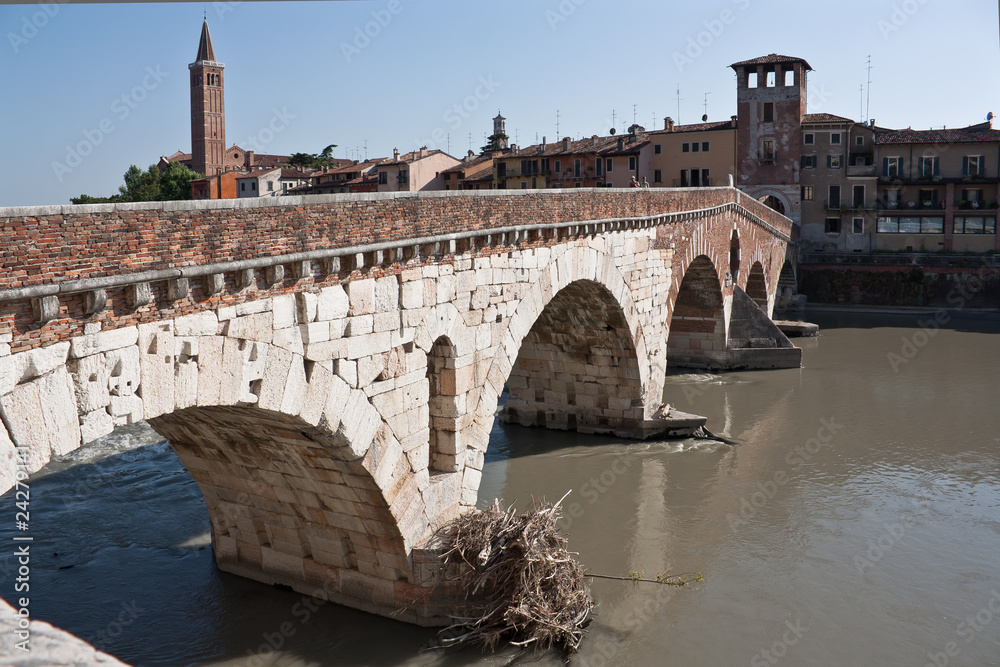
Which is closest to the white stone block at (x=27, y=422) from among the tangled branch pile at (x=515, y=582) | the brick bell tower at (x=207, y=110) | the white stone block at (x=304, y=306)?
the white stone block at (x=304, y=306)

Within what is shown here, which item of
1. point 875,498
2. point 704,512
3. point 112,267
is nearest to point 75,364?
point 112,267

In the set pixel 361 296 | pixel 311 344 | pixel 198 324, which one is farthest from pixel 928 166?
pixel 198 324

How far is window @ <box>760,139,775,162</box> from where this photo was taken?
3991 centimetres

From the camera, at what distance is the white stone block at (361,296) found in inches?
313

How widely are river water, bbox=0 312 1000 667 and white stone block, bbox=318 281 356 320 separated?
3.76m

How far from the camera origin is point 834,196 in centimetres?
3941

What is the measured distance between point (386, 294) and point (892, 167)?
35767 millimetres

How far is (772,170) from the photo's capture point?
40.1 m

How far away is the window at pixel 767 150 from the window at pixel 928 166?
20.6 feet

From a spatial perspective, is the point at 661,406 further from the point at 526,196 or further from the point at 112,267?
the point at 112,267

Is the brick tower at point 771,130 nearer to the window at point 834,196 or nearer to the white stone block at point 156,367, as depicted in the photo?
the window at point 834,196

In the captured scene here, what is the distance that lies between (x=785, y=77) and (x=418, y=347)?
35.2 metres

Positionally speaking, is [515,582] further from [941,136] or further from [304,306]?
[941,136]

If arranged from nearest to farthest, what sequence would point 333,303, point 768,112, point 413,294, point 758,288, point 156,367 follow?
point 156,367 < point 333,303 < point 413,294 < point 758,288 < point 768,112
